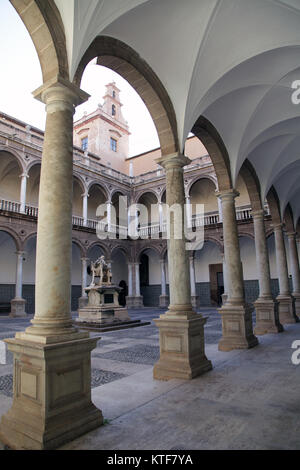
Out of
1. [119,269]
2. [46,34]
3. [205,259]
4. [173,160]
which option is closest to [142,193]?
[119,269]

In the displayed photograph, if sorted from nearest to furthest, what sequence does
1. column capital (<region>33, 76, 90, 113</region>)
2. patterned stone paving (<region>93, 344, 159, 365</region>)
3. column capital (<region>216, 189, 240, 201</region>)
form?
column capital (<region>33, 76, 90, 113</region>) < patterned stone paving (<region>93, 344, 159, 365</region>) < column capital (<region>216, 189, 240, 201</region>)

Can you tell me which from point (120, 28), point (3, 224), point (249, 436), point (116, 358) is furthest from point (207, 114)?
point (3, 224)

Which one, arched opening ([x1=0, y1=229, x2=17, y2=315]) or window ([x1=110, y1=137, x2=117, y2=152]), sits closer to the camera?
arched opening ([x1=0, y1=229, x2=17, y2=315])

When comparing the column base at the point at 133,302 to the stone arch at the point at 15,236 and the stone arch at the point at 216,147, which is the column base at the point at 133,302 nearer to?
the stone arch at the point at 15,236

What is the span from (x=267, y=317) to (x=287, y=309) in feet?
8.67

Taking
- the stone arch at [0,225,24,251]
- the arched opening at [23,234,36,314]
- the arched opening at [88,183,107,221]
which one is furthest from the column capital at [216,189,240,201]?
the arched opening at [88,183,107,221]

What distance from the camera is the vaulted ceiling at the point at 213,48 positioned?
4.02 metres

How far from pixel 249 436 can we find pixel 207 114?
5.93 metres

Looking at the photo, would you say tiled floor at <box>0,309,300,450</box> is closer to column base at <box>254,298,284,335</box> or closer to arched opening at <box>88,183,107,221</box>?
column base at <box>254,298,284,335</box>

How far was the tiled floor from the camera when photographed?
2.63 metres

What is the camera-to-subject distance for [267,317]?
8.91 m

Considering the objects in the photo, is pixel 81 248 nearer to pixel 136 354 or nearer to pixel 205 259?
pixel 205 259

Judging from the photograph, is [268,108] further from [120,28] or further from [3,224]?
[3,224]

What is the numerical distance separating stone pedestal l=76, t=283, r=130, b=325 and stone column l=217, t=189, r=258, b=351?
206 inches
